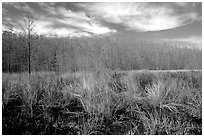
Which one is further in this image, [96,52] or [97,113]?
[96,52]

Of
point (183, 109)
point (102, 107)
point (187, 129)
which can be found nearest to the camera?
point (187, 129)

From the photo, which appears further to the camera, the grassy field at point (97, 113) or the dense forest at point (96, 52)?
the dense forest at point (96, 52)

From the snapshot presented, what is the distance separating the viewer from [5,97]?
4.06 m

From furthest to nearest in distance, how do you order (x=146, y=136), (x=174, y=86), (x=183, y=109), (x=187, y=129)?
(x=174, y=86), (x=183, y=109), (x=187, y=129), (x=146, y=136)

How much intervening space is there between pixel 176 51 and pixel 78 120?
37.8m

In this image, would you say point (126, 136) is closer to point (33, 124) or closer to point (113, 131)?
point (113, 131)

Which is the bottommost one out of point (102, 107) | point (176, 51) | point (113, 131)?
point (113, 131)

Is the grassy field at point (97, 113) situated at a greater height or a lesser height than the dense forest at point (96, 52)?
lesser

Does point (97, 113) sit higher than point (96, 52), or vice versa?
point (96, 52)

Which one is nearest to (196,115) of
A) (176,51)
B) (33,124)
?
(33,124)

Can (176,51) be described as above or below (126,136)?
above

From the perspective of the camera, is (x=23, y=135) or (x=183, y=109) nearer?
(x=23, y=135)

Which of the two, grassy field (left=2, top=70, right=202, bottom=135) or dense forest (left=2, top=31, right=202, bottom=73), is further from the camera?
dense forest (left=2, top=31, right=202, bottom=73)

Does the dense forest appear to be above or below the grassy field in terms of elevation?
above
